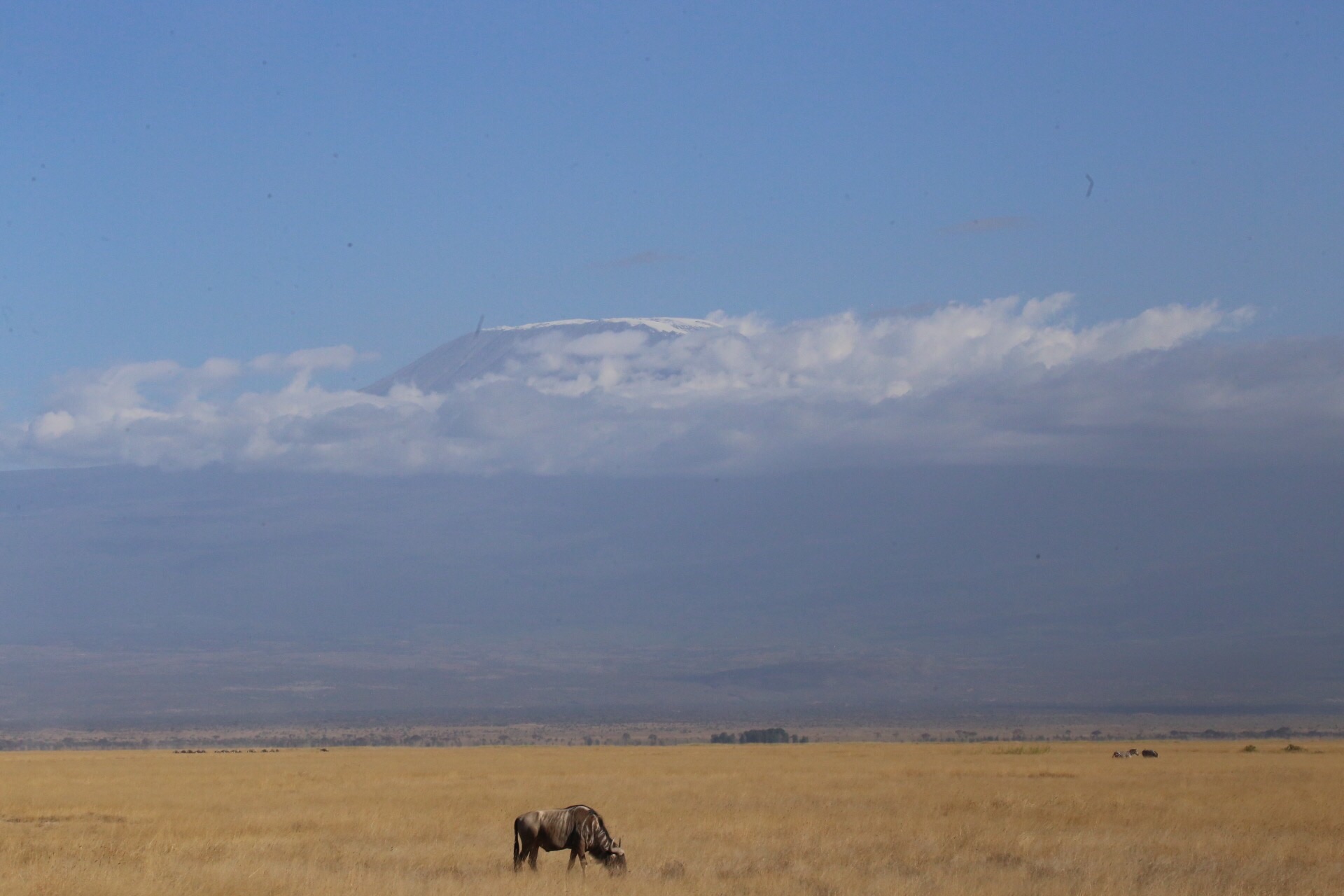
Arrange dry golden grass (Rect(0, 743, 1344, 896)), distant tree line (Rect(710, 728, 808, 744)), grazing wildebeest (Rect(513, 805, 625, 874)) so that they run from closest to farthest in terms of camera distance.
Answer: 1. dry golden grass (Rect(0, 743, 1344, 896))
2. grazing wildebeest (Rect(513, 805, 625, 874))
3. distant tree line (Rect(710, 728, 808, 744))

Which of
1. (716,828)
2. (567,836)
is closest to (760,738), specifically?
(716,828)

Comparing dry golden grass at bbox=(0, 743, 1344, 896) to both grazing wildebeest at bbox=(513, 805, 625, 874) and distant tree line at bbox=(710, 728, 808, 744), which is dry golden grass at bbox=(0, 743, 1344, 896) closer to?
grazing wildebeest at bbox=(513, 805, 625, 874)

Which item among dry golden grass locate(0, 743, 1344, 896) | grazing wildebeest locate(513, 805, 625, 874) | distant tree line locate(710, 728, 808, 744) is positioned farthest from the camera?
distant tree line locate(710, 728, 808, 744)

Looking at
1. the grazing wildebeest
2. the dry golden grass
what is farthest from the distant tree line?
the grazing wildebeest

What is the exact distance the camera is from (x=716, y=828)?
88.7ft

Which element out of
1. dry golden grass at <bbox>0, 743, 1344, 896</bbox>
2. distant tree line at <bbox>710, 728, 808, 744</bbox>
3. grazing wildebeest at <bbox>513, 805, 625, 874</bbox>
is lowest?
distant tree line at <bbox>710, 728, 808, 744</bbox>

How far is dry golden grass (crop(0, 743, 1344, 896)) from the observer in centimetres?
1980

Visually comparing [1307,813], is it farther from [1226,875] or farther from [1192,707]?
[1192,707]

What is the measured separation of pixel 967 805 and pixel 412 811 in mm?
12078

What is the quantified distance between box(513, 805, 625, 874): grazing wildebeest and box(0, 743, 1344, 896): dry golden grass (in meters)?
0.41

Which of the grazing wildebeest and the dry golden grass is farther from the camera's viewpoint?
the grazing wildebeest

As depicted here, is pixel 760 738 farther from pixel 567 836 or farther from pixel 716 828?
pixel 567 836

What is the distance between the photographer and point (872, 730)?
141 metres

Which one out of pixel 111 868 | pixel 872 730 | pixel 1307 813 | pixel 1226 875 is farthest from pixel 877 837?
pixel 872 730
